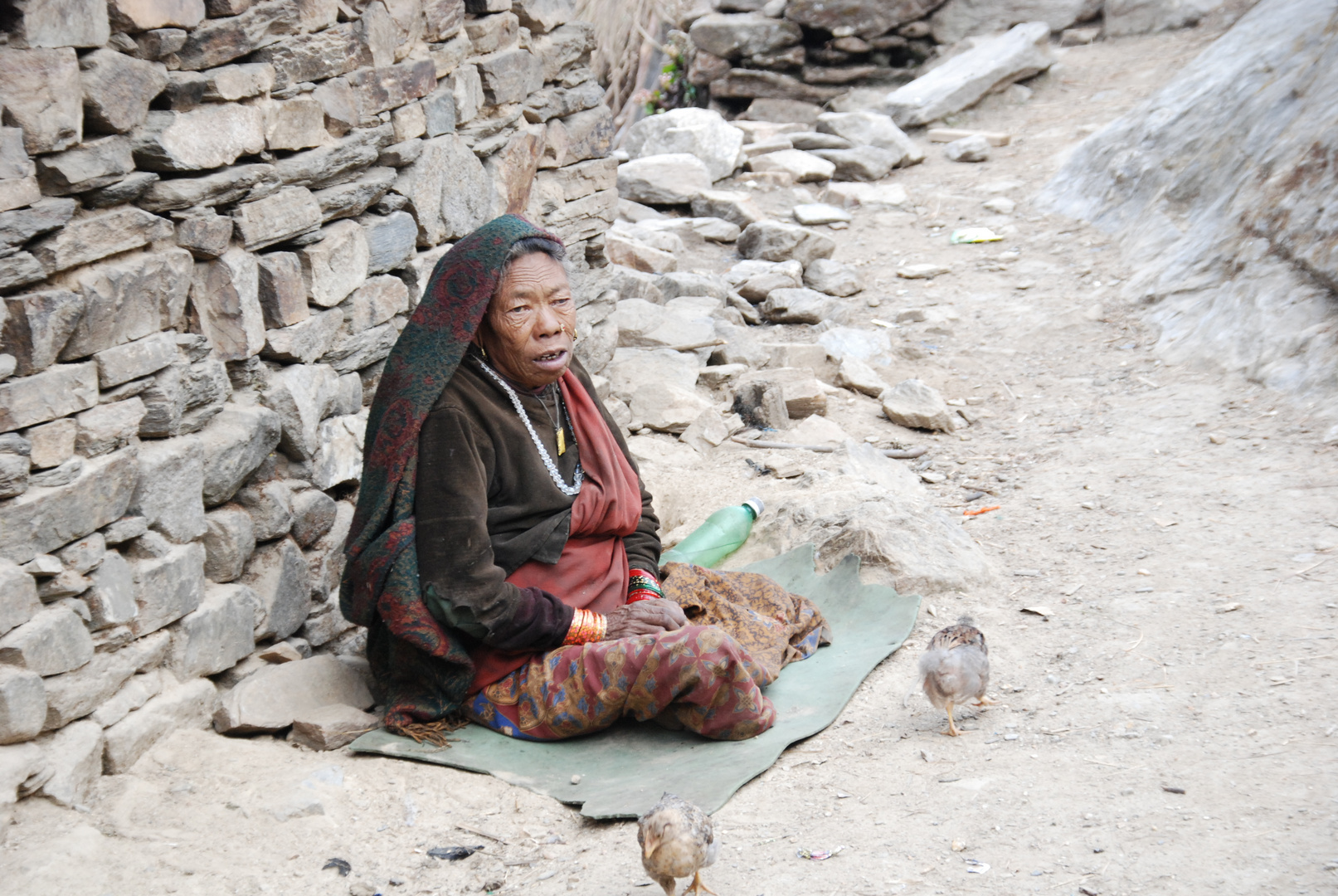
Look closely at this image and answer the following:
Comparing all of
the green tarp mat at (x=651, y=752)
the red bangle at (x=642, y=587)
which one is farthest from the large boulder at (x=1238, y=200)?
the red bangle at (x=642, y=587)

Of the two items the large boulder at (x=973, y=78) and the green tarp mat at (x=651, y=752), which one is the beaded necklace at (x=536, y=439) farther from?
the large boulder at (x=973, y=78)

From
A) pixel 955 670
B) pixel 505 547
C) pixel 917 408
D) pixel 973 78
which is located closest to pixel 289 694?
pixel 505 547

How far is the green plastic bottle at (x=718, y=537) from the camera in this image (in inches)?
165

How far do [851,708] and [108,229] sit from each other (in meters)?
2.42

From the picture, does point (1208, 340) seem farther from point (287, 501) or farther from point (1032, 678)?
point (287, 501)

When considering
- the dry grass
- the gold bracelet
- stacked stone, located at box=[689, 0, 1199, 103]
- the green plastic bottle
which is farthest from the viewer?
stacked stone, located at box=[689, 0, 1199, 103]

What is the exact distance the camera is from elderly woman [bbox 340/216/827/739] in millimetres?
2855

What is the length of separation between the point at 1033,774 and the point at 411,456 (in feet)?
5.84

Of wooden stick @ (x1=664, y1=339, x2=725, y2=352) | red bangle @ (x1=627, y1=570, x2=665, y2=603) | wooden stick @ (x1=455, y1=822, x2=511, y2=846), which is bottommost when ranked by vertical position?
wooden stick @ (x1=455, y1=822, x2=511, y2=846)

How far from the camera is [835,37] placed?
1196cm

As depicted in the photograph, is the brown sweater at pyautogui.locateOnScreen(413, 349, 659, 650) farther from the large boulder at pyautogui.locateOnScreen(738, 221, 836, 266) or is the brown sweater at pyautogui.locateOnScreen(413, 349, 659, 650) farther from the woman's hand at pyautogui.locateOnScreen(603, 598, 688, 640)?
the large boulder at pyautogui.locateOnScreen(738, 221, 836, 266)

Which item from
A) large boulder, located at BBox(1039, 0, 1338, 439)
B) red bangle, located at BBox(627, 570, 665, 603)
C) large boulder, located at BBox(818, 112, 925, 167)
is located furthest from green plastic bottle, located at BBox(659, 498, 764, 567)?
large boulder, located at BBox(818, 112, 925, 167)

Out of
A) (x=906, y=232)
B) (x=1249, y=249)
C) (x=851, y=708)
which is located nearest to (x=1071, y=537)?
(x=851, y=708)

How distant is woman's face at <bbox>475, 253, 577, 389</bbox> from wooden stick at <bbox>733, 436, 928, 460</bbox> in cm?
222
